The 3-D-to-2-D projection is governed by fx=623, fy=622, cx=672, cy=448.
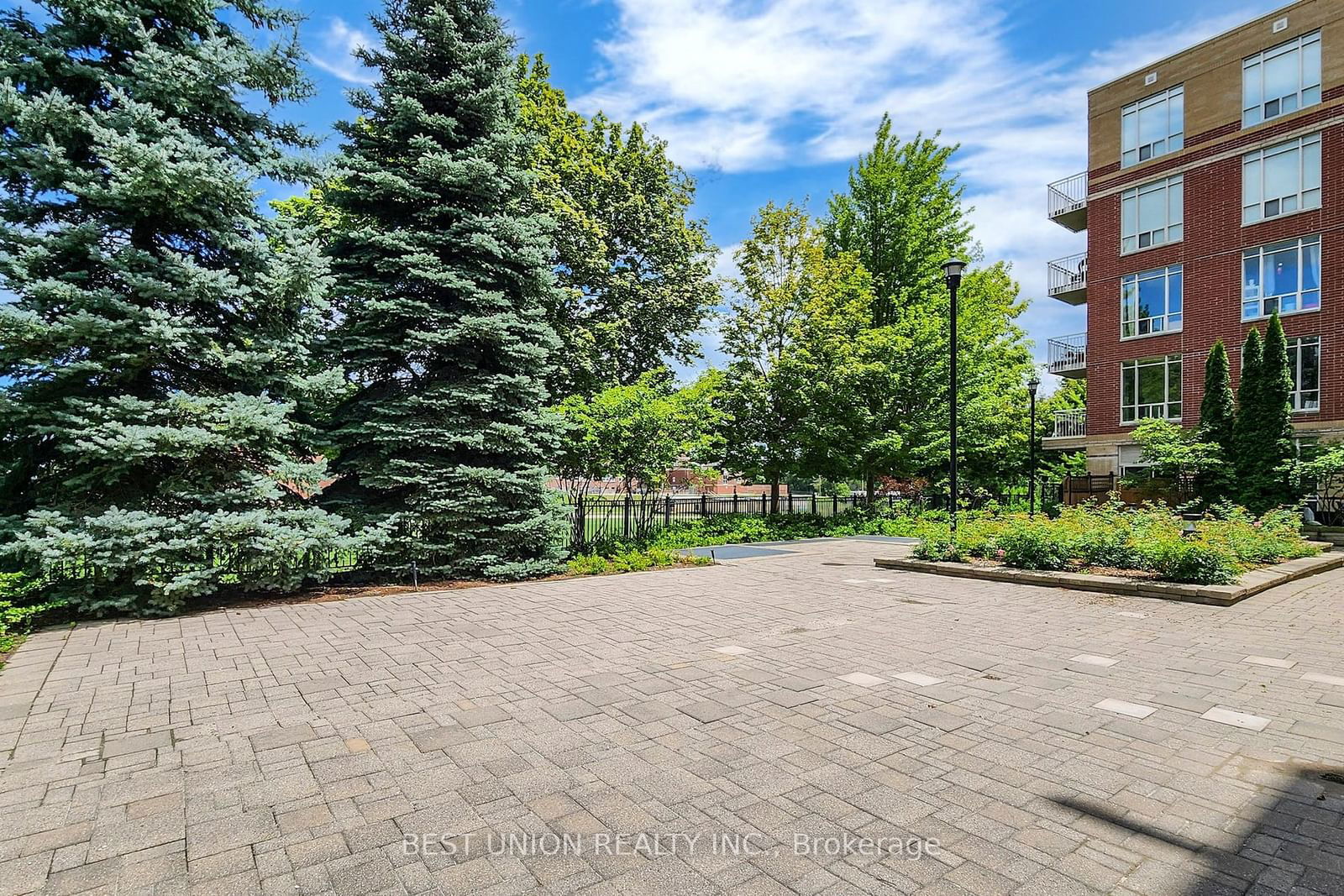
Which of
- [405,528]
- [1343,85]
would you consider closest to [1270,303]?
[1343,85]

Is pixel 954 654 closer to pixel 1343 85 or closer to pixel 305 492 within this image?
pixel 305 492

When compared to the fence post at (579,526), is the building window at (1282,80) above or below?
above

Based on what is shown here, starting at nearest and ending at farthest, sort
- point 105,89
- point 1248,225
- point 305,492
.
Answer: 1. point 105,89
2. point 305,492
3. point 1248,225

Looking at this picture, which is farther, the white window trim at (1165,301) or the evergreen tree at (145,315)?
the white window trim at (1165,301)

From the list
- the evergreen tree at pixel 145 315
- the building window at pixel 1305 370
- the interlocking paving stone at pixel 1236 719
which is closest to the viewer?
the interlocking paving stone at pixel 1236 719

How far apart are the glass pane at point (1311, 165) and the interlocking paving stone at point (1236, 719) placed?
2477 centimetres

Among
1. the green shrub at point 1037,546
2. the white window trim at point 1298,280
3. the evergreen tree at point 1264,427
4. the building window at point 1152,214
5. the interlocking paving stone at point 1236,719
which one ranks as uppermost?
the building window at point 1152,214

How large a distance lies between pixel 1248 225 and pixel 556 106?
22824 mm

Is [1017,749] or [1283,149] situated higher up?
[1283,149]

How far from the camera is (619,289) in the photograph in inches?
698

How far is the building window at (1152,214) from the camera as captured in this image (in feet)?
73.6

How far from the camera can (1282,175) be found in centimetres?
2014

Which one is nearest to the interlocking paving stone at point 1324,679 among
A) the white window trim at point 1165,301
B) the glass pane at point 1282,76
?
the white window trim at point 1165,301

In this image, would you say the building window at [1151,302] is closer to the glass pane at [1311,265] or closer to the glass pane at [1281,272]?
the glass pane at [1281,272]
